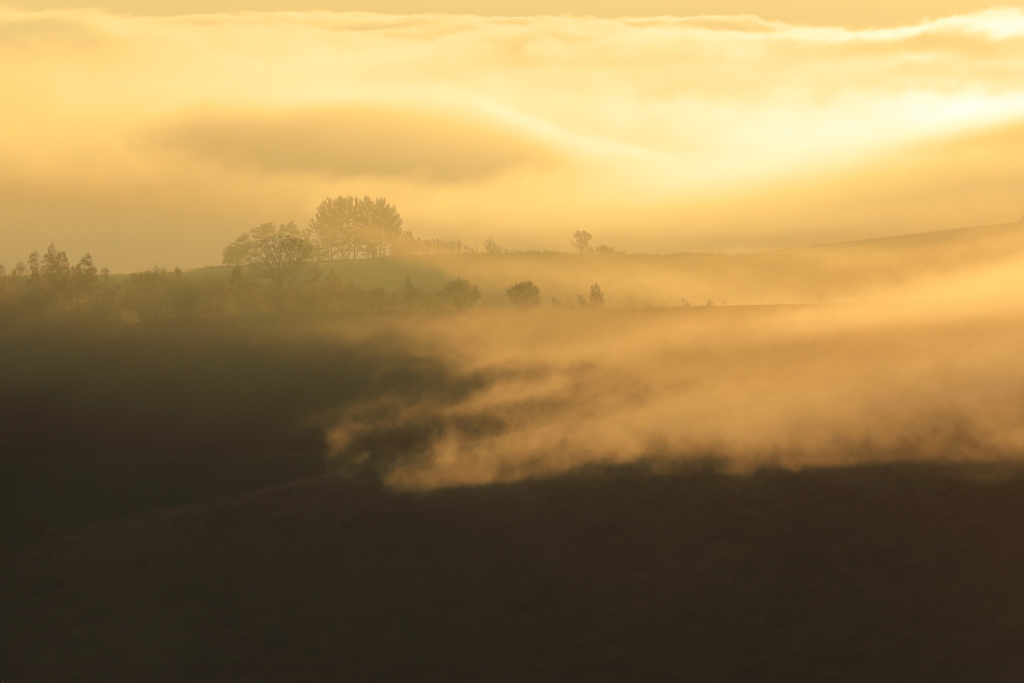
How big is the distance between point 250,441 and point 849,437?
2857cm

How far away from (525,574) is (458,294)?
104 meters

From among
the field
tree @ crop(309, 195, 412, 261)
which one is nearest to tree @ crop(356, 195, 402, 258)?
tree @ crop(309, 195, 412, 261)

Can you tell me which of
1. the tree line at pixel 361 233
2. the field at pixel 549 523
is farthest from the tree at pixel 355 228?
the field at pixel 549 523

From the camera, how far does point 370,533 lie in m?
32.3

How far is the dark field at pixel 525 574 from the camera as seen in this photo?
24.9 meters

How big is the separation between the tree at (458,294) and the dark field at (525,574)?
87062 mm

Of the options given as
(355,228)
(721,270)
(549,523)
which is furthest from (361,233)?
(549,523)

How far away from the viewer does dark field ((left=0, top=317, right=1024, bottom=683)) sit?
24922 millimetres

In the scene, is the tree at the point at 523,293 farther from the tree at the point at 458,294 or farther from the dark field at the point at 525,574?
the dark field at the point at 525,574

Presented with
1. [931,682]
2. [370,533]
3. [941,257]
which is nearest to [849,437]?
[931,682]

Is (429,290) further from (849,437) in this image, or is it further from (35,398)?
(849,437)

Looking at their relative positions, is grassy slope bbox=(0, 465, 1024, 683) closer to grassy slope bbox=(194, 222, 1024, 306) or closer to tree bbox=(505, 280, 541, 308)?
tree bbox=(505, 280, 541, 308)

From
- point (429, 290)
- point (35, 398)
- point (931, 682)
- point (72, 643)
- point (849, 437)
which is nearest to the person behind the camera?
point (931, 682)

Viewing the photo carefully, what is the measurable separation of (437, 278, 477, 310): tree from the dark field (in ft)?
286
